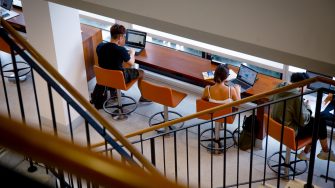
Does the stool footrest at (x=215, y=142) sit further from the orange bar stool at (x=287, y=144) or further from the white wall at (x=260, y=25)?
the white wall at (x=260, y=25)

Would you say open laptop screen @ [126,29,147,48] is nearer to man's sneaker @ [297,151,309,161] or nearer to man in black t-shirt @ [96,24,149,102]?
man in black t-shirt @ [96,24,149,102]

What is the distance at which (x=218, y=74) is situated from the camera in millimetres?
5352

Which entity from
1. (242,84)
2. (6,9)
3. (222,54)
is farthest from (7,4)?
(242,84)

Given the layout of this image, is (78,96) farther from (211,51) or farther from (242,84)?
(211,51)

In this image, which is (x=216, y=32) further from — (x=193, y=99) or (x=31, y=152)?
(x=193, y=99)

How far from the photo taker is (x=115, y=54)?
5.97 metres

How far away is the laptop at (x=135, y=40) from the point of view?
652 cm

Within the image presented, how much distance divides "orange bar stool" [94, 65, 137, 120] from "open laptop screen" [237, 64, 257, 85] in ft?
4.16

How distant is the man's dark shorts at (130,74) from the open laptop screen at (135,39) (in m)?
0.48

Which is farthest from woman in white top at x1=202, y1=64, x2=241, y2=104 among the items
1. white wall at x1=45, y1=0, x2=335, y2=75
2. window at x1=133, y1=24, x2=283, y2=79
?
white wall at x1=45, y1=0, x2=335, y2=75

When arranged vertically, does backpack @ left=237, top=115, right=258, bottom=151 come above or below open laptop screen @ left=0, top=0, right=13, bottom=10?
below

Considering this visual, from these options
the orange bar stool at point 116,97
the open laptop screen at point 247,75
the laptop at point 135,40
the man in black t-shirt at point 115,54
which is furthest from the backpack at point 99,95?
the open laptop screen at point 247,75

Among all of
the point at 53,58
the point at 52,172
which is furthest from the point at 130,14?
the point at 53,58

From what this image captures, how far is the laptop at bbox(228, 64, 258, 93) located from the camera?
583cm
